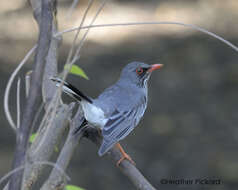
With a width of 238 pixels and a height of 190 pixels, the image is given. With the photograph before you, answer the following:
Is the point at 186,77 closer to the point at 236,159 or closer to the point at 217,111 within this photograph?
the point at 217,111

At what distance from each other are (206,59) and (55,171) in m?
10.0

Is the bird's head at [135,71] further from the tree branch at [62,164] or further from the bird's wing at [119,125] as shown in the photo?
the tree branch at [62,164]

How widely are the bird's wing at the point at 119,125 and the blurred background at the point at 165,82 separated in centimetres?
319

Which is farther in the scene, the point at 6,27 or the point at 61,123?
the point at 6,27

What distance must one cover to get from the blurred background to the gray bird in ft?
8.30

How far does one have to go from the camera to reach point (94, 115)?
12.5ft

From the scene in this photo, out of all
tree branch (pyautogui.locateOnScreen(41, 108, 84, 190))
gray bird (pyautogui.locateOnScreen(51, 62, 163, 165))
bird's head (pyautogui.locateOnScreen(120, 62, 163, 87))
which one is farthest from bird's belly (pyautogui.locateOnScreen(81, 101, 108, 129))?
bird's head (pyautogui.locateOnScreen(120, 62, 163, 87))

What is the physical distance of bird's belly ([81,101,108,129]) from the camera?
349 cm

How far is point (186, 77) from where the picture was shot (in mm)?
11102

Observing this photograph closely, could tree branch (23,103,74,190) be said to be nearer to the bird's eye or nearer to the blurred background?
the bird's eye

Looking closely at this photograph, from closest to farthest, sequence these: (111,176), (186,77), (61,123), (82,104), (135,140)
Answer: (61,123) → (82,104) → (111,176) → (135,140) → (186,77)

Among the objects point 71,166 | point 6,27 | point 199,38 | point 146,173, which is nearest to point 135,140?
point 146,173

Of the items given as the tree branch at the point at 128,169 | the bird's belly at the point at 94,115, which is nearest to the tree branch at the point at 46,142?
the tree branch at the point at 128,169

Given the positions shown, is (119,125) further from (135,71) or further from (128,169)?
(128,169)
